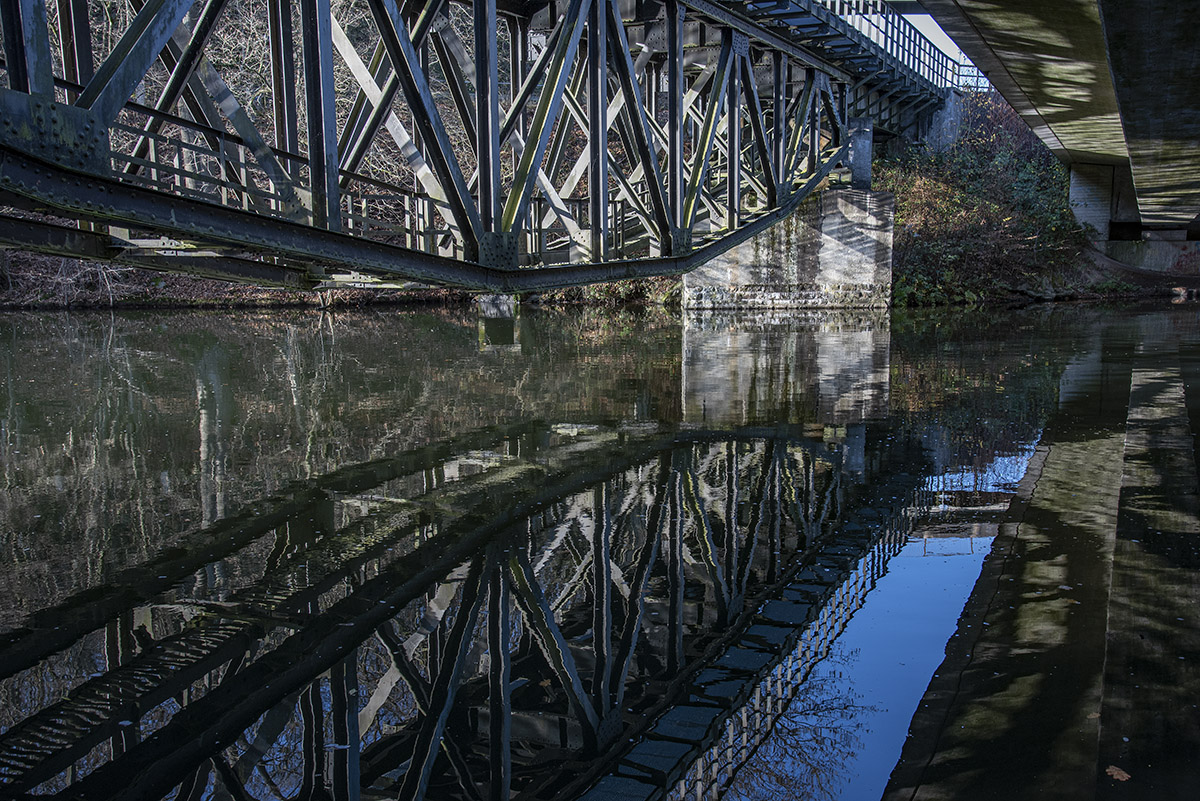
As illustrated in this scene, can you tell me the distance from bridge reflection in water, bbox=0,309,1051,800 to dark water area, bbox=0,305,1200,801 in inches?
0.7

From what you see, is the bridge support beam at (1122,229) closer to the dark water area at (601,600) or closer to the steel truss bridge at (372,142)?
the steel truss bridge at (372,142)

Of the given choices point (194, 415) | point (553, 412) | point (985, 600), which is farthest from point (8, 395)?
point (985, 600)

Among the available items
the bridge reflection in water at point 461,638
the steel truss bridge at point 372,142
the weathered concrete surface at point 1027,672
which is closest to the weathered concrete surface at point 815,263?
the steel truss bridge at point 372,142

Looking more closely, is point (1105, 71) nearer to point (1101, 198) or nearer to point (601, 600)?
point (601, 600)

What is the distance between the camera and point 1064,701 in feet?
12.2

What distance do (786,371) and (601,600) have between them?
32.0 ft

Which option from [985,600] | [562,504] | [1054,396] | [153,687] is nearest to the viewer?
[153,687]

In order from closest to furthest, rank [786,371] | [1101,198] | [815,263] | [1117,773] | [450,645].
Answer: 1. [1117,773]
2. [450,645]
3. [786,371]
4. [815,263]
5. [1101,198]

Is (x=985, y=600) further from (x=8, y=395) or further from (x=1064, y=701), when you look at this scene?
(x=8, y=395)

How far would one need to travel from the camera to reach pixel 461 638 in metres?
4.33

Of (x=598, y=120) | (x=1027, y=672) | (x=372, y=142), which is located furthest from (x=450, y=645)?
(x=598, y=120)

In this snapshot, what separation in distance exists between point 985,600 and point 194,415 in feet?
26.8

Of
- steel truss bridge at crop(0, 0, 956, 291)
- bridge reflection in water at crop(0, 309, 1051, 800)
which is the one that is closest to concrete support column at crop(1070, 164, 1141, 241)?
steel truss bridge at crop(0, 0, 956, 291)

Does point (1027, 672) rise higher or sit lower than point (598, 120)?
lower
